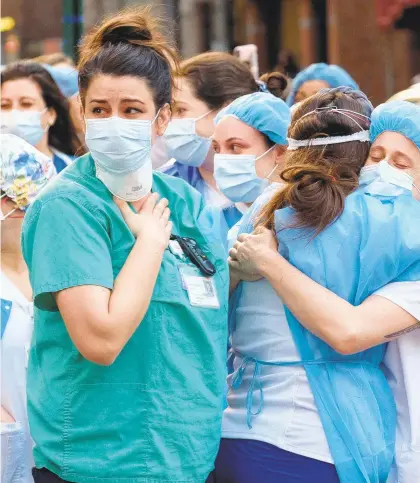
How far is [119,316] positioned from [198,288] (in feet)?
1.22

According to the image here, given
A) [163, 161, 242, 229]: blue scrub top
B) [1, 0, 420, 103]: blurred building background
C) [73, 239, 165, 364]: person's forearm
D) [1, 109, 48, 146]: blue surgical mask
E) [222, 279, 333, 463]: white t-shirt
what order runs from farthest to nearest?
[1, 0, 420, 103]: blurred building background, [1, 109, 48, 146]: blue surgical mask, [163, 161, 242, 229]: blue scrub top, [222, 279, 333, 463]: white t-shirt, [73, 239, 165, 364]: person's forearm

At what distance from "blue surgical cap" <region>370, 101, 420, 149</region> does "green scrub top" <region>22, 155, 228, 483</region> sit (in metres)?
0.94

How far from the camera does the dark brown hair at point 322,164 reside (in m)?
3.26

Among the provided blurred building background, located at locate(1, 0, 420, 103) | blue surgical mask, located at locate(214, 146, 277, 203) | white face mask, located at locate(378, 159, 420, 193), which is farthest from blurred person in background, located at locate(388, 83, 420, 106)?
blurred building background, located at locate(1, 0, 420, 103)

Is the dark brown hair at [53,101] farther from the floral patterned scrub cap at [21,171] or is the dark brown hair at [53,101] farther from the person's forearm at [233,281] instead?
the person's forearm at [233,281]

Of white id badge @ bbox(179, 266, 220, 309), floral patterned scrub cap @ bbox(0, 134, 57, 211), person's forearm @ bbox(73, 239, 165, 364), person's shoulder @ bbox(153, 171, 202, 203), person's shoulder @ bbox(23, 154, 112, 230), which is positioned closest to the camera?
person's forearm @ bbox(73, 239, 165, 364)

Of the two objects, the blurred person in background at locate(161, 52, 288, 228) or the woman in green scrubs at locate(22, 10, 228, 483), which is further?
the blurred person in background at locate(161, 52, 288, 228)

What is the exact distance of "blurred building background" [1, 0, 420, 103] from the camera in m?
14.3

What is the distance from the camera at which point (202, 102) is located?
5492 mm

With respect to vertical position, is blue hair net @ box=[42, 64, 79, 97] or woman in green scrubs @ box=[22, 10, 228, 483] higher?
woman in green scrubs @ box=[22, 10, 228, 483]

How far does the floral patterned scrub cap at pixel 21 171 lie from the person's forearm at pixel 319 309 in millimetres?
1498

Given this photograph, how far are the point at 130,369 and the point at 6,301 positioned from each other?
1.23 metres

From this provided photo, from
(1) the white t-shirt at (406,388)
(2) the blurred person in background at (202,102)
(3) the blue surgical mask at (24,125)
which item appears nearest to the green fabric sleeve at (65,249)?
(1) the white t-shirt at (406,388)

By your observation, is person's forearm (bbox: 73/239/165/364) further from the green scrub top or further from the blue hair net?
the blue hair net
